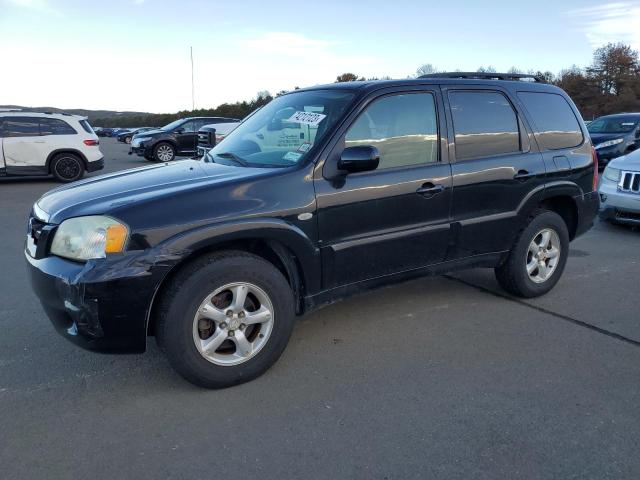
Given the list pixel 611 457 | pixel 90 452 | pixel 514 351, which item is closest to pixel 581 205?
pixel 514 351

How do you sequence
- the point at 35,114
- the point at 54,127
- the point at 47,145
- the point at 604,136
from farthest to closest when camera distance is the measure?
the point at 604,136, the point at 54,127, the point at 47,145, the point at 35,114

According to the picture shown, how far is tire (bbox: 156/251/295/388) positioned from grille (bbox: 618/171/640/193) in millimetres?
5779

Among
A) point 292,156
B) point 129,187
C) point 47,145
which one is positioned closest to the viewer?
point 129,187

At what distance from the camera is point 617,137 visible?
13070 millimetres

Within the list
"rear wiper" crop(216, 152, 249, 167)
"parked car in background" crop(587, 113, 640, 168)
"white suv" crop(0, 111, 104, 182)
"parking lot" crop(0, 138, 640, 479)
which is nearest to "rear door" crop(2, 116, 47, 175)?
"white suv" crop(0, 111, 104, 182)

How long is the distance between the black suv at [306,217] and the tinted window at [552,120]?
0.01m

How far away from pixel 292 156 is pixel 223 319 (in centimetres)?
117

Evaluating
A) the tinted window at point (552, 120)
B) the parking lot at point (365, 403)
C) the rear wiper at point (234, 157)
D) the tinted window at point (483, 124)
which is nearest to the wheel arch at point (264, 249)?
the parking lot at point (365, 403)

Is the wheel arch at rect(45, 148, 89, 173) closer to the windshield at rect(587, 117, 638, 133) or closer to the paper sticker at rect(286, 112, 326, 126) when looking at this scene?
the paper sticker at rect(286, 112, 326, 126)

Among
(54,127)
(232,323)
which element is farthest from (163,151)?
(232,323)

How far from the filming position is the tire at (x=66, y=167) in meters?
13.1

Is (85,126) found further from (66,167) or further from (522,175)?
(522,175)

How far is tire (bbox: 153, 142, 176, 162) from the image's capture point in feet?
61.1

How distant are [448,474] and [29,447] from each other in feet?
6.63
